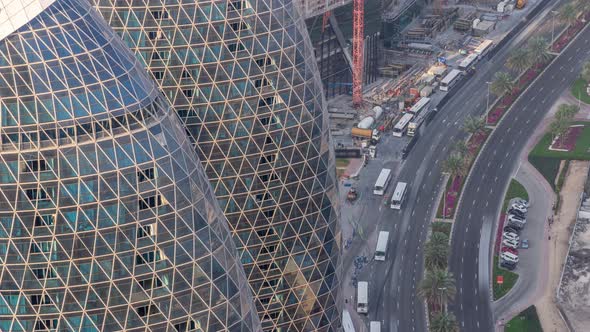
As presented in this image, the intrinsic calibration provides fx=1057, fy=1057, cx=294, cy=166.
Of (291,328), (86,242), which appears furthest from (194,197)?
(291,328)

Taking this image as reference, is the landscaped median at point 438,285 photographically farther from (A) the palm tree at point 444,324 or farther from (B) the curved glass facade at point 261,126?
(B) the curved glass facade at point 261,126

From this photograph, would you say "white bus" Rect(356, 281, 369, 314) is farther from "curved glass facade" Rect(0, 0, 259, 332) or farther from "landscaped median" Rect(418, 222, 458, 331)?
"curved glass facade" Rect(0, 0, 259, 332)

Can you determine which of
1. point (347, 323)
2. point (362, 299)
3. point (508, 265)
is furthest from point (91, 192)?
point (508, 265)

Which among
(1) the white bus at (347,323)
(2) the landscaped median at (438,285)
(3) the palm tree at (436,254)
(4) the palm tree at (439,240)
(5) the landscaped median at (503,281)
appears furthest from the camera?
(4) the palm tree at (439,240)

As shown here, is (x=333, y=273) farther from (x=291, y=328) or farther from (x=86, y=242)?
(x=86, y=242)

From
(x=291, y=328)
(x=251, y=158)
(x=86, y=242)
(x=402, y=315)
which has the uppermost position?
(x=86, y=242)

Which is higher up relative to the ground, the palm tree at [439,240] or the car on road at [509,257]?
→ the palm tree at [439,240]

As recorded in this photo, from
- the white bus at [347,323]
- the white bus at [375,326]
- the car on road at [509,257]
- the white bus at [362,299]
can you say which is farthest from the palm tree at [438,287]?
the car on road at [509,257]

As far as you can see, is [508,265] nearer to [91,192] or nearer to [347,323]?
[347,323]
